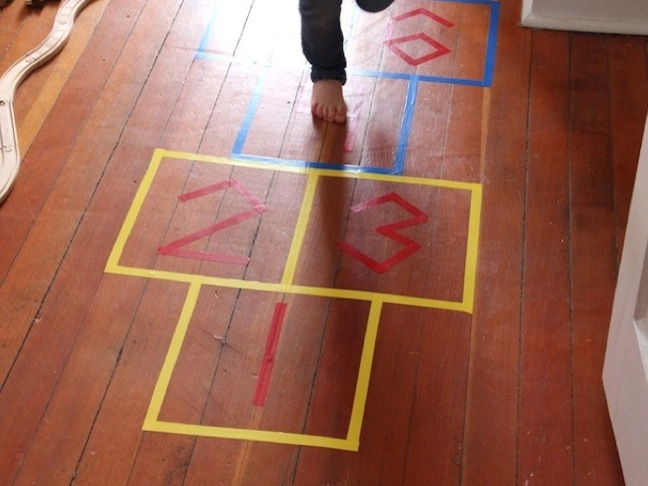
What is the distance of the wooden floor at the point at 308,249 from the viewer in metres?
1.88

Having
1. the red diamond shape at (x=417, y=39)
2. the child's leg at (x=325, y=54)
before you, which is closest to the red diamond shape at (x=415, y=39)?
the red diamond shape at (x=417, y=39)

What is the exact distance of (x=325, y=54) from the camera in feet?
8.24

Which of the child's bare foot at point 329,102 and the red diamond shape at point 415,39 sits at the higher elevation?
the child's bare foot at point 329,102

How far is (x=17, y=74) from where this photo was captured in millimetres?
2697

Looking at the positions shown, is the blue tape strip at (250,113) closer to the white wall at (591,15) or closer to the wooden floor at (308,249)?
the wooden floor at (308,249)

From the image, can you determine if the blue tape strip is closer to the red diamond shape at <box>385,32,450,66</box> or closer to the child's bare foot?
the child's bare foot

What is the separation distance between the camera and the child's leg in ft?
7.94

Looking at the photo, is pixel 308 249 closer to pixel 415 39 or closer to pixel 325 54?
pixel 325 54

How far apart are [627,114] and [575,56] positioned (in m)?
0.29

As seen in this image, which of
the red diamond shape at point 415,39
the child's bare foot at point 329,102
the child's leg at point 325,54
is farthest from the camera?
the red diamond shape at point 415,39

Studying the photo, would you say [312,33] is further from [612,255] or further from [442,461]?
[442,461]

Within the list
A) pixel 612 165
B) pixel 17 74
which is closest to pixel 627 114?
pixel 612 165

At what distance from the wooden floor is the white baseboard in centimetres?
4

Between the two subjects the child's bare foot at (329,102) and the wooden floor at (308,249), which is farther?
the child's bare foot at (329,102)
